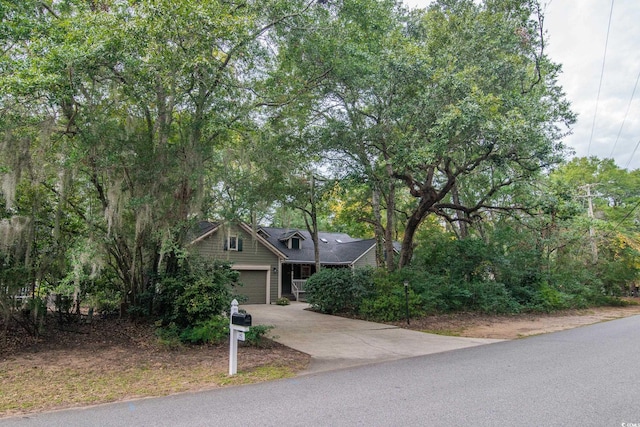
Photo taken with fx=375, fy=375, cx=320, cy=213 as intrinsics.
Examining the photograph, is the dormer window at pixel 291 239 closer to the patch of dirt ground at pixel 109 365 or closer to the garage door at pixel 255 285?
the garage door at pixel 255 285

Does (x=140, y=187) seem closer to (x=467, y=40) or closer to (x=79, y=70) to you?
(x=79, y=70)

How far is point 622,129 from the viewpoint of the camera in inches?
577

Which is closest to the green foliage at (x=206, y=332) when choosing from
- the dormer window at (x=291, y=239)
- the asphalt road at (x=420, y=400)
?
the asphalt road at (x=420, y=400)

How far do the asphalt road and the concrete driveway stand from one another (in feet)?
2.49

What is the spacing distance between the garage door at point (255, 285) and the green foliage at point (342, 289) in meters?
5.25

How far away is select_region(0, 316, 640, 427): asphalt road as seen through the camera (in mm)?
3564

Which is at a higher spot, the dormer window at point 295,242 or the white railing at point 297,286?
the dormer window at point 295,242

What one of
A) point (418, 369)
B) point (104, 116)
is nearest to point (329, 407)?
point (418, 369)

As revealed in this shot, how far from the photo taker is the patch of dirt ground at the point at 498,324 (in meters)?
9.87

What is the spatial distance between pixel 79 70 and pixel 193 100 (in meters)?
2.11

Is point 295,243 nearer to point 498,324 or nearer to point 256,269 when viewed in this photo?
point 256,269

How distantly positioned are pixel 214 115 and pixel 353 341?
5.72 metres

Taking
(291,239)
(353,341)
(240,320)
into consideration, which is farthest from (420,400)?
(291,239)

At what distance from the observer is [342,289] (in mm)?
13656
